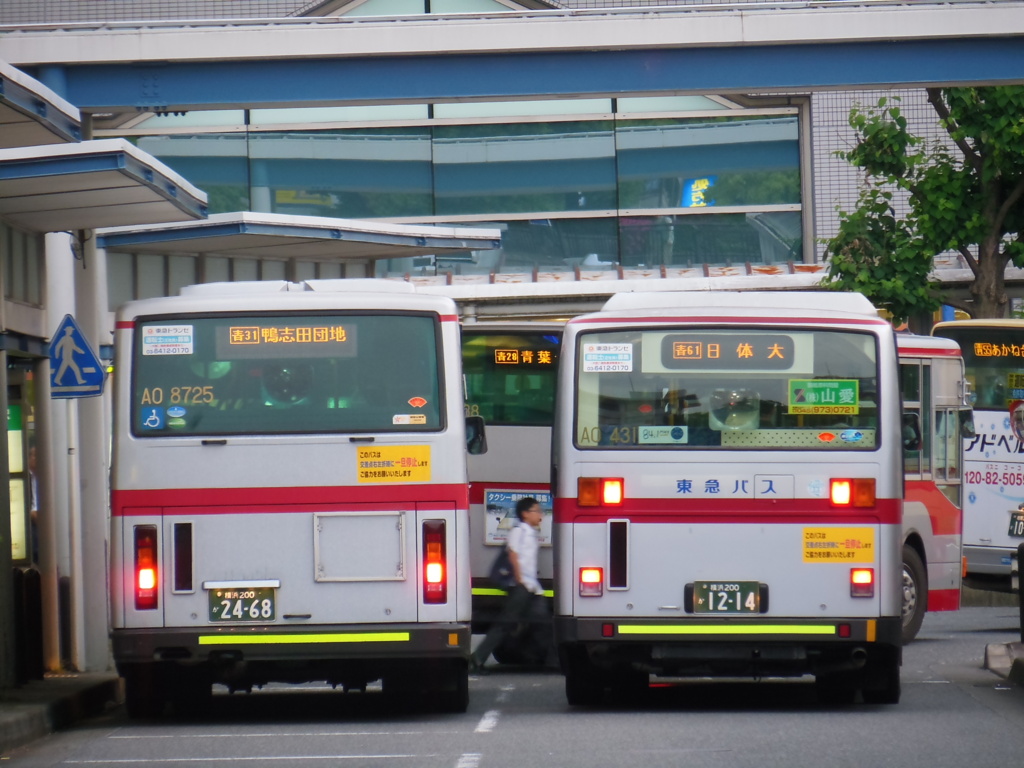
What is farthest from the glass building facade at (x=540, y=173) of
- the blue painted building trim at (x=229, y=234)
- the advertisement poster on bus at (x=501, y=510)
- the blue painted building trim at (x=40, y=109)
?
the blue painted building trim at (x=40, y=109)

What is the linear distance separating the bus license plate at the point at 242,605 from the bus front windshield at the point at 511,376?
6023 millimetres

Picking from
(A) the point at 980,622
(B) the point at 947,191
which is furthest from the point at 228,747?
(B) the point at 947,191

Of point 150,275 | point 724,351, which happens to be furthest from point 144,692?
point 150,275

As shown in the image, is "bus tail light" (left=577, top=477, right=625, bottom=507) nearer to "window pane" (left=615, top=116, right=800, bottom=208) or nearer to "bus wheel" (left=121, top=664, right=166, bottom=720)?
"bus wheel" (left=121, top=664, right=166, bottom=720)

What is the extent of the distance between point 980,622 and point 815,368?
1149 centimetres

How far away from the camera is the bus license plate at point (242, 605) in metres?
10.9

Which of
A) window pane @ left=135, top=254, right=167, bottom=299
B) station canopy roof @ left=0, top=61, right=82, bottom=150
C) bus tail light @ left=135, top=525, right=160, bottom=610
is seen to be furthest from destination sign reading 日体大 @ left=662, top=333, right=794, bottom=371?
window pane @ left=135, top=254, right=167, bottom=299

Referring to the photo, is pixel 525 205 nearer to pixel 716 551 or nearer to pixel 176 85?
pixel 176 85

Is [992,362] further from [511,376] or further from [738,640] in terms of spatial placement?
[738,640]

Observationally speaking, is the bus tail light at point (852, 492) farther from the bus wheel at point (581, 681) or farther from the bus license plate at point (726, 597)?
the bus wheel at point (581, 681)

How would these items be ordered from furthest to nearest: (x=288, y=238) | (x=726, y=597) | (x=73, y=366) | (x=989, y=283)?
(x=989, y=283)
(x=288, y=238)
(x=73, y=366)
(x=726, y=597)

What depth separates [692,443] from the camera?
1136 centimetres

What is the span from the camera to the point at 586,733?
34.0 ft

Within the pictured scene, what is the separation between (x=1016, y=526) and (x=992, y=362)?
2086mm
